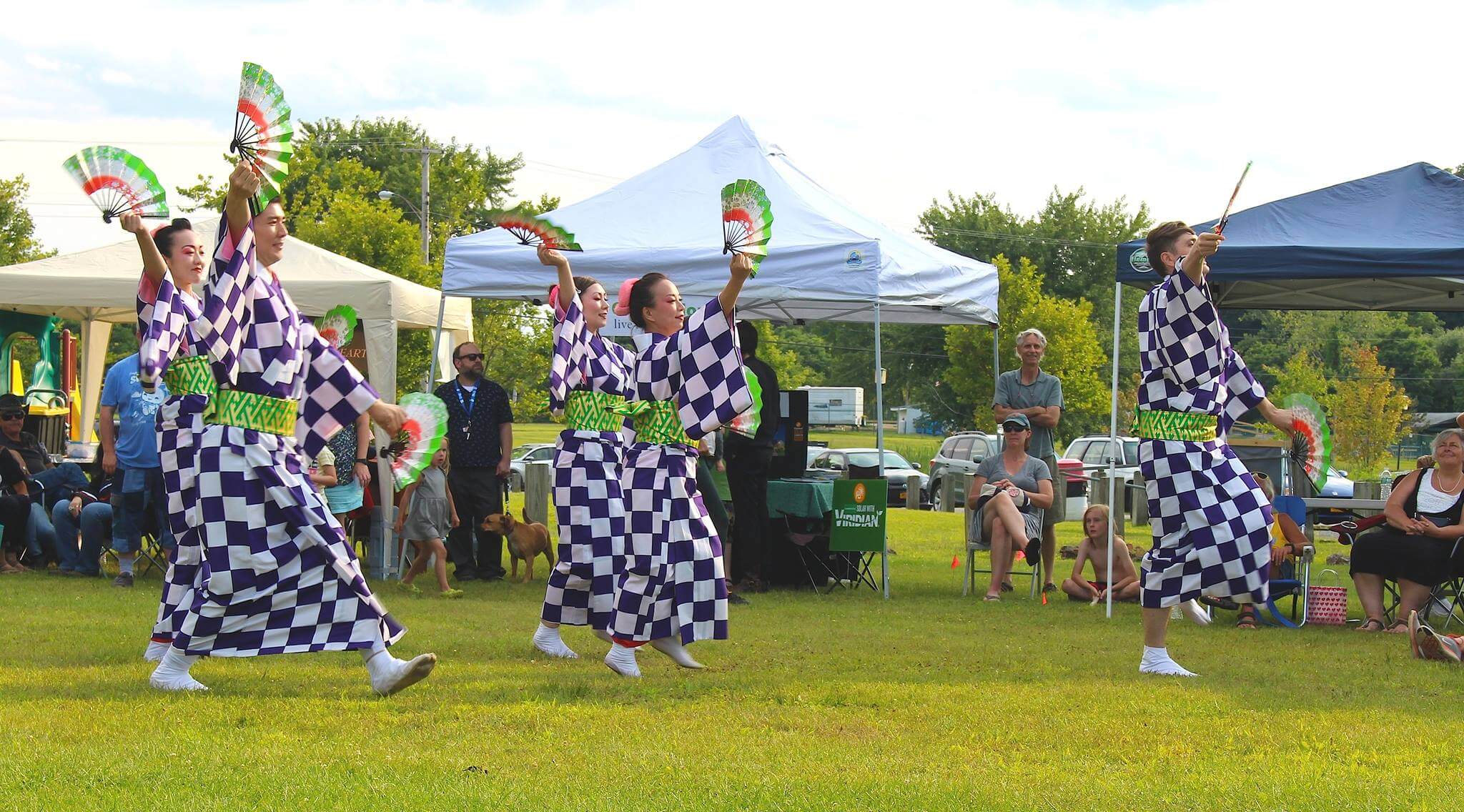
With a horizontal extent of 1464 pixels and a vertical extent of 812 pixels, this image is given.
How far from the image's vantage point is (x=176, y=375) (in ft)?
17.6

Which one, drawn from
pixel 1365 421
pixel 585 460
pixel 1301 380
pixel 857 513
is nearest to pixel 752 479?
pixel 857 513

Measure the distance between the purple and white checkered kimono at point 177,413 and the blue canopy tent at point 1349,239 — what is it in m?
5.23

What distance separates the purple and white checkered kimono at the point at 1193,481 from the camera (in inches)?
248

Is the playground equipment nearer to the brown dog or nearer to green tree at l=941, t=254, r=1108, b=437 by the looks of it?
the brown dog

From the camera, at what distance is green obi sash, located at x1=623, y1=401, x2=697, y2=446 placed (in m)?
6.29

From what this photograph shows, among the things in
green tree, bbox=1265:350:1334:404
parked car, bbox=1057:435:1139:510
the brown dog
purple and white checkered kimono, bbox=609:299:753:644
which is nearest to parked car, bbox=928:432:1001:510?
parked car, bbox=1057:435:1139:510

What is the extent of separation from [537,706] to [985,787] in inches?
71.2

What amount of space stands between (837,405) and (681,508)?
1697 inches

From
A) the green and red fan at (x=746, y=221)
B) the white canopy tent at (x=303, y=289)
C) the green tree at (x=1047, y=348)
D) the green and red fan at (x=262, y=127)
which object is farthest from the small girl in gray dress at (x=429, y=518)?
the green tree at (x=1047, y=348)

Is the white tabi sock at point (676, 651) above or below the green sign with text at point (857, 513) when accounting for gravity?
below

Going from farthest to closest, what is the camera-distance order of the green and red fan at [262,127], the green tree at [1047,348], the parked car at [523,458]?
the green tree at [1047,348] → the parked car at [523,458] → the green and red fan at [262,127]

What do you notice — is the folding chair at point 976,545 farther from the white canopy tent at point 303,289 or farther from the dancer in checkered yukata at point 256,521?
the dancer in checkered yukata at point 256,521

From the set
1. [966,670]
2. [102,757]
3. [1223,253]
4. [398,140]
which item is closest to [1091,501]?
[1223,253]

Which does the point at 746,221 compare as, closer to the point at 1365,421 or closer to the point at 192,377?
the point at 192,377
